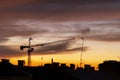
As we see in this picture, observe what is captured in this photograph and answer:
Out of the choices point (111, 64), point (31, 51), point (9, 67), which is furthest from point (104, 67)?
point (9, 67)

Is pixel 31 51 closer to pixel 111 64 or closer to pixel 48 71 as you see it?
pixel 111 64

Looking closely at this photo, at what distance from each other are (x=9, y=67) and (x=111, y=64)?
120562 millimetres

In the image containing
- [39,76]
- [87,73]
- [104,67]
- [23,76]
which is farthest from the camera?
[104,67]

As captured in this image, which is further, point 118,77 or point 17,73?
point 118,77

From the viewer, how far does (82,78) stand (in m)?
108

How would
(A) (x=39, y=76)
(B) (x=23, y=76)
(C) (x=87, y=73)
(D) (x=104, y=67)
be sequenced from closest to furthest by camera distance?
(B) (x=23, y=76), (A) (x=39, y=76), (C) (x=87, y=73), (D) (x=104, y=67)

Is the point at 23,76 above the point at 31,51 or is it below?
below

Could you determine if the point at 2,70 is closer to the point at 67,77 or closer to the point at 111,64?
the point at 67,77

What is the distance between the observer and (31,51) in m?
181

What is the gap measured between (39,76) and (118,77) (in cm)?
1977

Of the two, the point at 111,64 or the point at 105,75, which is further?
the point at 111,64

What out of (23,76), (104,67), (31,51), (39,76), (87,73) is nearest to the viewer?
(23,76)

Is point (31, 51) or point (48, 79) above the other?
point (31, 51)

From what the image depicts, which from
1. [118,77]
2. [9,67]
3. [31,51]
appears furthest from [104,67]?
[9,67]
